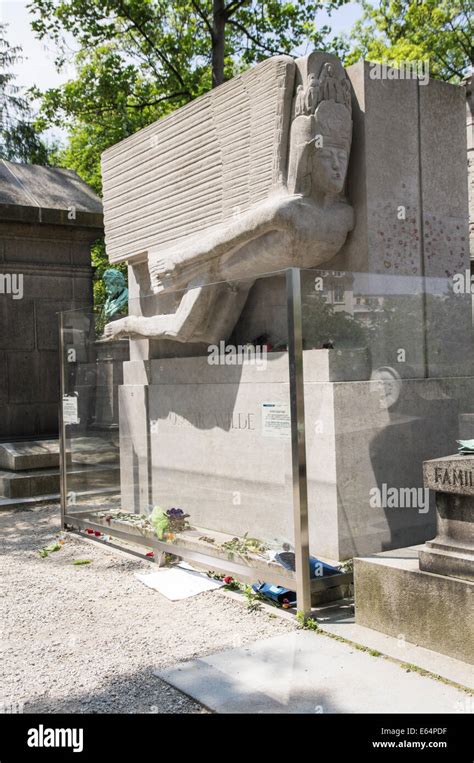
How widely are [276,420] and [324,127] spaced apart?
7.35 ft

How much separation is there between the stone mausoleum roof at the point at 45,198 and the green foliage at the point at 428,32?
12.3 m

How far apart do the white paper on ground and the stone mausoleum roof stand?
664 cm

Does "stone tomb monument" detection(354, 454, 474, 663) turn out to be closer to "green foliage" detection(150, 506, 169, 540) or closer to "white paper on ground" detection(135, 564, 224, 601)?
"white paper on ground" detection(135, 564, 224, 601)

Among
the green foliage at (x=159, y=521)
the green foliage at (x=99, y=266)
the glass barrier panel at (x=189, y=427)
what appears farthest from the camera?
the green foliage at (x=99, y=266)

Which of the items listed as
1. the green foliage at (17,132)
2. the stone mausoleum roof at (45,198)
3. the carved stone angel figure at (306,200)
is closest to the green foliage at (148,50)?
the green foliage at (17,132)

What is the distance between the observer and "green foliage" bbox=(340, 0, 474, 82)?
22.9 metres

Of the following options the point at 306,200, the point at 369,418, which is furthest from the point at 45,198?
the point at 369,418

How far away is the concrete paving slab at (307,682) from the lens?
336 centimetres

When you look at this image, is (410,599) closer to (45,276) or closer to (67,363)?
(67,363)

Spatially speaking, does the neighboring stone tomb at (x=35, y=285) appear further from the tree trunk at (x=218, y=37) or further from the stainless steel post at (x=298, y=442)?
Result: the tree trunk at (x=218, y=37)

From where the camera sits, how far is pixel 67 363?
7.69 m

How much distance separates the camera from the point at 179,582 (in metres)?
5.68

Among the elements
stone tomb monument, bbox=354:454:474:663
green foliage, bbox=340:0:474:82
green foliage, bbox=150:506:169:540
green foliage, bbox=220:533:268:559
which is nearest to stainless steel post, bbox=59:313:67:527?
green foliage, bbox=150:506:169:540

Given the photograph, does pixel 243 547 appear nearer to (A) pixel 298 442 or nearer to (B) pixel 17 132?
(A) pixel 298 442
